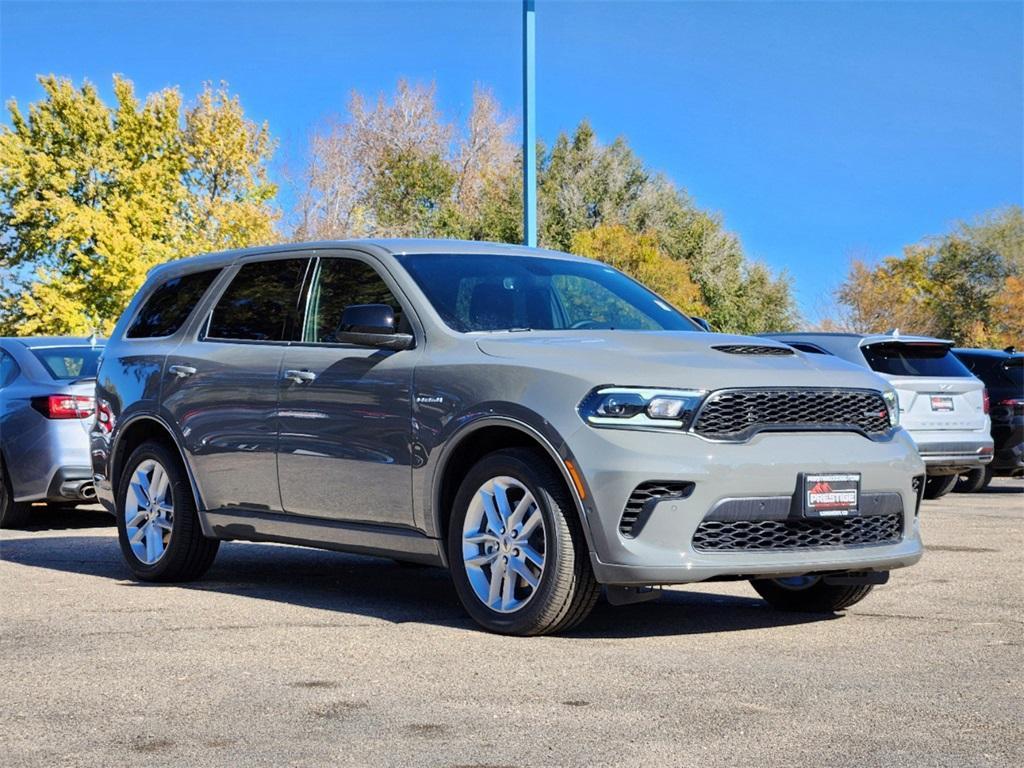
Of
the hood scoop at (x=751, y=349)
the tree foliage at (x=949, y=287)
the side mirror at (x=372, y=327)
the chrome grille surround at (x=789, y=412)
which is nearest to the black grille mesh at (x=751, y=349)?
the hood scoop at (x=751, y=349)

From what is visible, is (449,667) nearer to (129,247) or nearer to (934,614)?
(934,614)

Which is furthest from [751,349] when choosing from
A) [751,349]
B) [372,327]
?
[372,327]

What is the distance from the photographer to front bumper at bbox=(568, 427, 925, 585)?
21.2 ft

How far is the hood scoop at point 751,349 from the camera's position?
7.14 m

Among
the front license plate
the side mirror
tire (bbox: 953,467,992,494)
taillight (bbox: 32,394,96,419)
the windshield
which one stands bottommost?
tire (bbox: 953,467,992,494)

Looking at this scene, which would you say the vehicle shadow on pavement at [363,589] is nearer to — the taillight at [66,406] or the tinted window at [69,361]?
the taillight at [66,406]

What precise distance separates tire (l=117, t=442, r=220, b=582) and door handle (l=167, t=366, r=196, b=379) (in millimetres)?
456

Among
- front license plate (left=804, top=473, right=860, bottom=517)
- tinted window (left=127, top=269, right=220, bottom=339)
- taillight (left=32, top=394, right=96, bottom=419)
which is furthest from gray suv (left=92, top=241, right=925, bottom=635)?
taillight (left=32, top=394, right=96, bottom=419)

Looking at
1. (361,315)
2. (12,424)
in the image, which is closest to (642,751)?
(361,315)

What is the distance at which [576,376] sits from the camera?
665 centimetres

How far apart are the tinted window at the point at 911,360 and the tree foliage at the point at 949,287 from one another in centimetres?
5185

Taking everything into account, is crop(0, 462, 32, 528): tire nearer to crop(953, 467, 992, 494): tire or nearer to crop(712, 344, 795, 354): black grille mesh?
crop(712, 344, 795, 354): black grille mesh

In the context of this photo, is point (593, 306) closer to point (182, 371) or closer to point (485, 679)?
point (182, 371)

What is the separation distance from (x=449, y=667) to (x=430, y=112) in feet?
213
